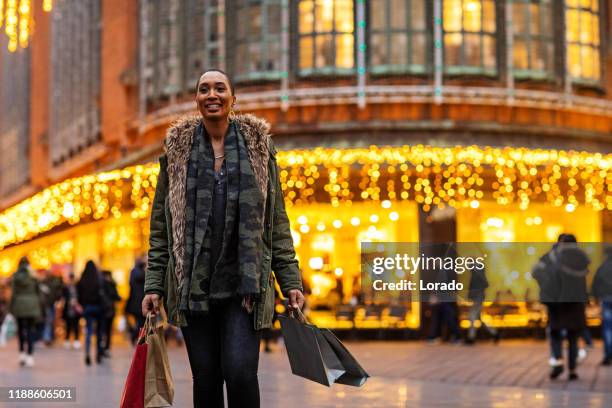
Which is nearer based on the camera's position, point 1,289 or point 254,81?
point 254,81

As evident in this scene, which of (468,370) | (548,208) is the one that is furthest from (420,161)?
(468,370)

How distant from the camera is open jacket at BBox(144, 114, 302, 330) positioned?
5055mm

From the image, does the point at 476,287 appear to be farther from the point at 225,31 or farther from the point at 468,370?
the point at 225,31

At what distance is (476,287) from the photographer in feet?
24.9

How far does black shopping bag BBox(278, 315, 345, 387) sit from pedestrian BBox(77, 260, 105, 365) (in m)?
13.5

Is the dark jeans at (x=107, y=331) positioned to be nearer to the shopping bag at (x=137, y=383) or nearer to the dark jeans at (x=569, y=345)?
the dark jeans at (x=569, y=345)

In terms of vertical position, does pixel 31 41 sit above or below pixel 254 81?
above

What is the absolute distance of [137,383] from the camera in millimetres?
5145

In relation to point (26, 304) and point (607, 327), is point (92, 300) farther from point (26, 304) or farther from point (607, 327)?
point (607, 327)

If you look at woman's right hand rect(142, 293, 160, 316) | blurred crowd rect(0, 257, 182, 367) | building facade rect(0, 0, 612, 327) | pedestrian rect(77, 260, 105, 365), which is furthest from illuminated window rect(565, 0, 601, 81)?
woman's right hand rect(142, 293, 160, 316)

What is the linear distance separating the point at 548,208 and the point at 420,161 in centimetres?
451

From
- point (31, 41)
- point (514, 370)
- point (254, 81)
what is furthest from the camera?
point (31, 41)

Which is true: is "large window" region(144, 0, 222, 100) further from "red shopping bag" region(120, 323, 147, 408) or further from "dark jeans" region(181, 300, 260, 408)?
"dark jeans" region(181, 300, 260, 408)

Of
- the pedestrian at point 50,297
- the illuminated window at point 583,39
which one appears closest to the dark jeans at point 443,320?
the illuminated window at point 583,39
